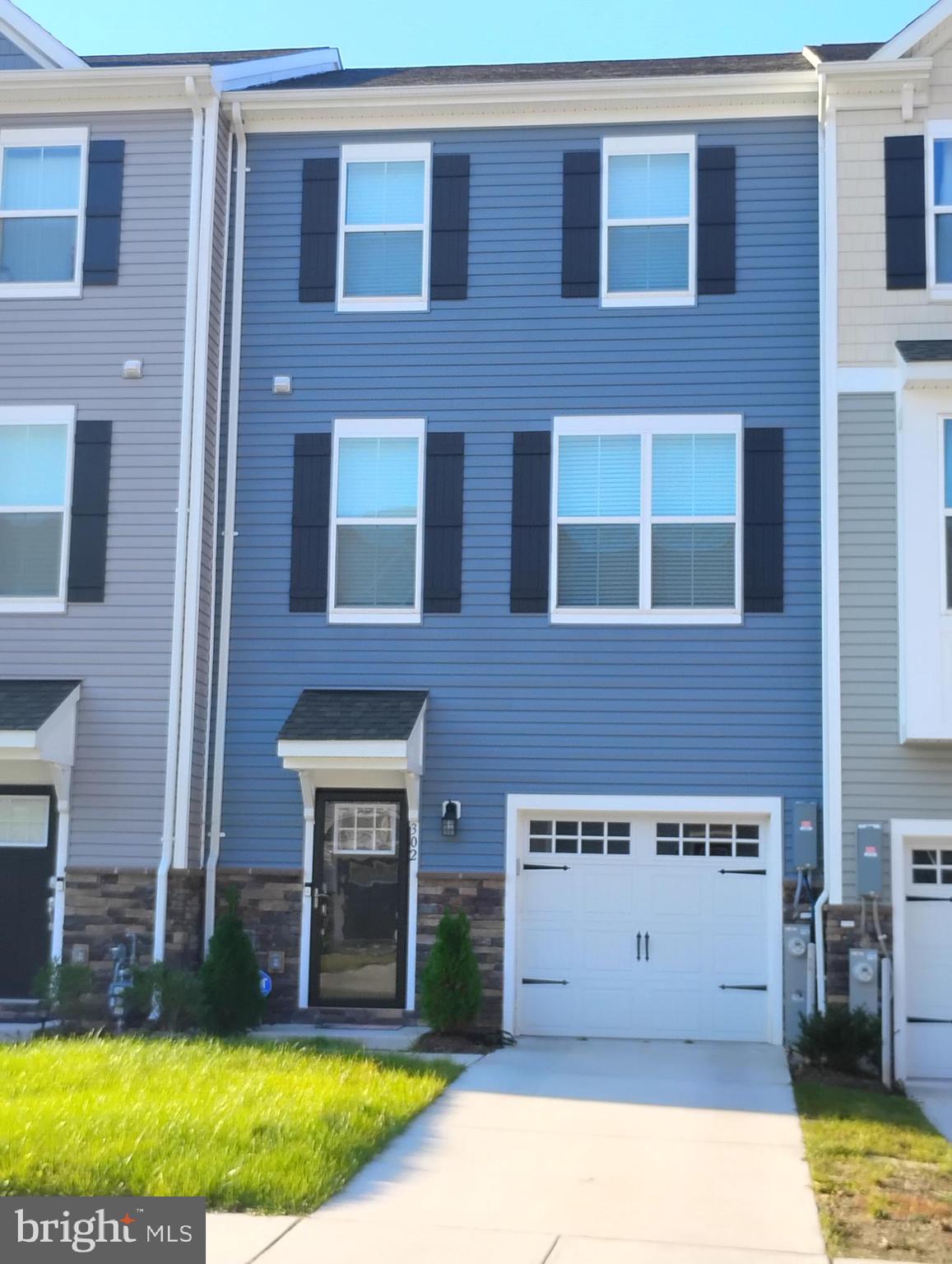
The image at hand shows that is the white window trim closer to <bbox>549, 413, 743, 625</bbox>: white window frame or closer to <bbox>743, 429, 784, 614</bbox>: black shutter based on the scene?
<bbox>549, 413, 743, 625</bbox>: white window frame

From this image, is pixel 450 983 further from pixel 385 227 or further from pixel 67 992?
pixel 385 227

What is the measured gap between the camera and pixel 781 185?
13.9 metres

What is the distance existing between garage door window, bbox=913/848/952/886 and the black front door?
7.42 m

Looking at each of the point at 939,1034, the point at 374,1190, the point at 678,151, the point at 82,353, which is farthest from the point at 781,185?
the point at 374,1190

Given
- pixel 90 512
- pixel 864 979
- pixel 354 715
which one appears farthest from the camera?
pixel 90 512

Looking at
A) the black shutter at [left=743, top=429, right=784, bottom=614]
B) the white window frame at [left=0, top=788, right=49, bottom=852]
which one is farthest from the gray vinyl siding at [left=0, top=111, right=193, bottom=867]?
the black shutter at [left=743, top=429, right=784, bottom=614]

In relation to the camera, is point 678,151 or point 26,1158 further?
point 678,151

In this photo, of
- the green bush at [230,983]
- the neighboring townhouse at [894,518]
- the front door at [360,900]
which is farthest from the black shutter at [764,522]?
the green bush at [230,983]

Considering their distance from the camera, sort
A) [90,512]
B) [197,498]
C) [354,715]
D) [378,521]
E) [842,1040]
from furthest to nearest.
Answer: [378,521] < [90,512] < [197,498] < [354,715] < [842,1040]

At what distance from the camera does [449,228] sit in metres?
14.2

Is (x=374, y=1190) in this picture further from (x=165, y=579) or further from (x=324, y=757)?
(x=165, y=579)

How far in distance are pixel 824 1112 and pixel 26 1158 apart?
5.20 metres

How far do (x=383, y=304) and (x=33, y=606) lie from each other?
417 cm

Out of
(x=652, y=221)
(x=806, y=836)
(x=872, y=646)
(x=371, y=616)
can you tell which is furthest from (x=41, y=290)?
(x=806, y=836)
